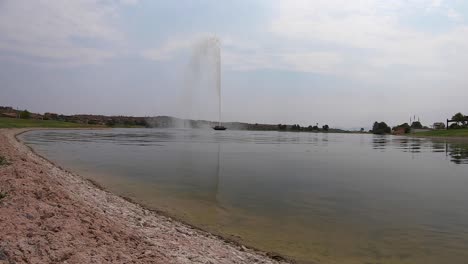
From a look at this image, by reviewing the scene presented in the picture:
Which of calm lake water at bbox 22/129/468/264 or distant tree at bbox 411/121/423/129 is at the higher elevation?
distant tree at bbox 411/121/423/129

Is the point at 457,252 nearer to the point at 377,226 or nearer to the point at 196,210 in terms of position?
the point at 377,226

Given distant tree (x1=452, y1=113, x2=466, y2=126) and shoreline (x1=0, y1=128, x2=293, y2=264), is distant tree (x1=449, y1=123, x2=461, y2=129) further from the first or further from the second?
shoreline (x1=0, y1=128, x2=293, y2=264)

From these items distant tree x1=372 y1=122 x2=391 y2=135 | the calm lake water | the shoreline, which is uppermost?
distant tree x1=372 y1=122 x2=391 y2=135

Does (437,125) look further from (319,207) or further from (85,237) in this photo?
(85,237)

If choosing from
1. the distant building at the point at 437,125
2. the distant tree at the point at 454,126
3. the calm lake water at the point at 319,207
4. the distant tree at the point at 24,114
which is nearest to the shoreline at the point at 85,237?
the calm lake water at the point at 319,207

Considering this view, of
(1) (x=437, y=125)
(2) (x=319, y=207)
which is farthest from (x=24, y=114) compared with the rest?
(1) (x=437, y=125)

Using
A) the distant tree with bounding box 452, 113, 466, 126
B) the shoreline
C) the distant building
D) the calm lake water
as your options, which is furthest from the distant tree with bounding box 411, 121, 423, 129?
the shoreline

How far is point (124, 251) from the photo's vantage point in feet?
22.6

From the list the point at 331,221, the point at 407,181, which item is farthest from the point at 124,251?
the point at 407,181

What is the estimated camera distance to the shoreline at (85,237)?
625 centimetres

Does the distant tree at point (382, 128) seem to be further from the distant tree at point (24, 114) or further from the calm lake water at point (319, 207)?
the calm lake water at point (319, 207)

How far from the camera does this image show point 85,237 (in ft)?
23.0

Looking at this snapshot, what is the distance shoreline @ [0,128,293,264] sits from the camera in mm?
6254

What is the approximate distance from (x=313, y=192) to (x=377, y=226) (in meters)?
5.95
